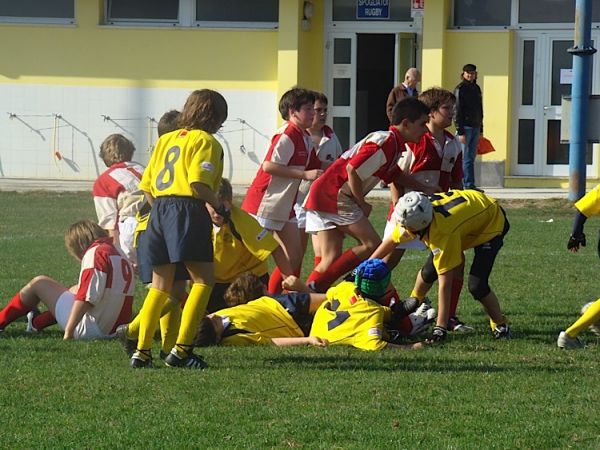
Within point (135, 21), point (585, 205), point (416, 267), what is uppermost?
point (135, 21)

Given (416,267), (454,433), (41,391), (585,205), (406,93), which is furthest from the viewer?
(406,93)

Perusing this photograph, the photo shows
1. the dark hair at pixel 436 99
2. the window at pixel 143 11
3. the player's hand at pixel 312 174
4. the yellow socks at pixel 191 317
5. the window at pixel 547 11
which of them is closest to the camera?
the yellow socks at pixel 191 317

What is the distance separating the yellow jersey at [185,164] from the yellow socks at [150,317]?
0.59 meters

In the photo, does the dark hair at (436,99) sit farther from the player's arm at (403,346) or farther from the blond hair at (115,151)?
the blond hair at (115,151)

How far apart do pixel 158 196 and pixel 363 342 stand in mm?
1718

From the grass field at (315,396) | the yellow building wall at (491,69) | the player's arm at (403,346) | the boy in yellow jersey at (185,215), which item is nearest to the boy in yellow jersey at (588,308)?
the grass field at (315,396)

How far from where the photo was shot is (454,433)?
19.6 feet

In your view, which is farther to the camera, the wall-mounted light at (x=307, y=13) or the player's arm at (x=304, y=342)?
the wall-mounted light at (x=307, y=13)

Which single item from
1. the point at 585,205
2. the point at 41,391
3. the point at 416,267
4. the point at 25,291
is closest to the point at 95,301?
the point at 25,291

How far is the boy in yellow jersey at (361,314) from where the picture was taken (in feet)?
27.5

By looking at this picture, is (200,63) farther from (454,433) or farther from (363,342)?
(454,433)

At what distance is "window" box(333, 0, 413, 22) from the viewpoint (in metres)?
23.8

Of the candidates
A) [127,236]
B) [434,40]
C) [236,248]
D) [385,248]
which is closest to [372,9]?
[434,40]

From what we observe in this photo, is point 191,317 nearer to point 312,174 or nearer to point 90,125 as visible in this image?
point 312,174
